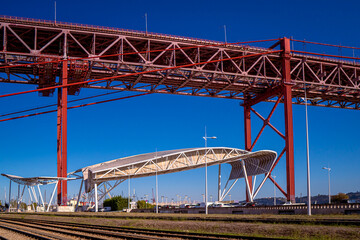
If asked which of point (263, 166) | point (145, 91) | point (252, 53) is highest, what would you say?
point (252, 53)

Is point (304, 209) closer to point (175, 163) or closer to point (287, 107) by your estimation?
point (287, 107)

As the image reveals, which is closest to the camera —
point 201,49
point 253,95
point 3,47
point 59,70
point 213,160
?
point 3,47

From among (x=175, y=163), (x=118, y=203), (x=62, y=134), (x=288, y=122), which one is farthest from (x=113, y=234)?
(x=118, y=203)

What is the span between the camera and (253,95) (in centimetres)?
6962

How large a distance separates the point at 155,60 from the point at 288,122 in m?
18.8

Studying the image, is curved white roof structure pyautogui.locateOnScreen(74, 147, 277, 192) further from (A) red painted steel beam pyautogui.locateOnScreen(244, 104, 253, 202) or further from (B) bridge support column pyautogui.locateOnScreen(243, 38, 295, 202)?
(B) bridge support column pyautogui.locateOnScreen(243, 38, 295, 202)

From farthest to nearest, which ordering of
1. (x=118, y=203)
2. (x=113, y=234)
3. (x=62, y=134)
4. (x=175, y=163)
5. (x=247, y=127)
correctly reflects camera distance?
(x=118, y=203), (x=175, y=163), (x=247, y=127), (x=62, y=134), (x=113, y=234)

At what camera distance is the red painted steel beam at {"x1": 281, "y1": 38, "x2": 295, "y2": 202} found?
56312 mm

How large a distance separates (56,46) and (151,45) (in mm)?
12127

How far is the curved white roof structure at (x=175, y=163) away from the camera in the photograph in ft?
231

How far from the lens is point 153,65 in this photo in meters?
55.8

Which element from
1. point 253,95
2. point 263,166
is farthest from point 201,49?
point 263,166

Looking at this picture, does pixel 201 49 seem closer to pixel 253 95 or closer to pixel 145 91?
pixel 145 91

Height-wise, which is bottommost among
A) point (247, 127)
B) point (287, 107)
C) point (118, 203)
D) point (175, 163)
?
point (118, 203)
